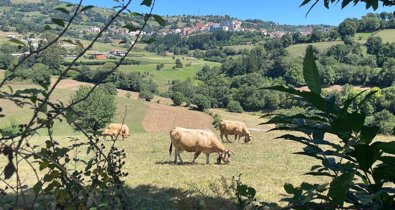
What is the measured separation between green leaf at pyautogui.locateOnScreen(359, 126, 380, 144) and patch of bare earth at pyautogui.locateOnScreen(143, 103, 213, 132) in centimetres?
6176

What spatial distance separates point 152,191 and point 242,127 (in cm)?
1579

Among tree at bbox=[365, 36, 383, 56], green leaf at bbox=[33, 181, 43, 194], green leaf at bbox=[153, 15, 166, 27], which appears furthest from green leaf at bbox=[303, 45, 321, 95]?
tree at bbox=[365, 36, 383, 56]

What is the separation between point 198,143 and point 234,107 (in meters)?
80.0

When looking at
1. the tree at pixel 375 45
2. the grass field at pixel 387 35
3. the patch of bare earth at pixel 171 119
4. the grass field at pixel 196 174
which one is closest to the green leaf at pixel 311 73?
the grass field at pixel 196 174

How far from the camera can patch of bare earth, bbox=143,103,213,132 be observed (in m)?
65.9

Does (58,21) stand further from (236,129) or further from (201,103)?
(201,103)

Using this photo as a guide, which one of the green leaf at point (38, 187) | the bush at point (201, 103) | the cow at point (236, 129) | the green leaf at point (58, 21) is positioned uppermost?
the green leaf at point (58, 21)

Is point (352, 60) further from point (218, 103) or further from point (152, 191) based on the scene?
point (152, 191)

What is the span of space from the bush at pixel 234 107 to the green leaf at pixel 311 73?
310ft

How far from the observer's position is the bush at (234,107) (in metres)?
95.3

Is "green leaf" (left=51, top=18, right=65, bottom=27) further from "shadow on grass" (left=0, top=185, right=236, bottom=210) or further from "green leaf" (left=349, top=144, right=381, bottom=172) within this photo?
"shadow on grass" (left=0, top=185, right=236, bottom=210)

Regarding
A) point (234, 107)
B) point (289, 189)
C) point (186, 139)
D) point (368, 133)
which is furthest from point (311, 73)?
point (234, 107)

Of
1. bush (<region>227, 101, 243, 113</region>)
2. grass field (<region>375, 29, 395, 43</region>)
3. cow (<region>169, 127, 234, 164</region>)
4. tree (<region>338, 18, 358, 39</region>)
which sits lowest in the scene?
bush (<region>227, 101, 243, 113</region>)

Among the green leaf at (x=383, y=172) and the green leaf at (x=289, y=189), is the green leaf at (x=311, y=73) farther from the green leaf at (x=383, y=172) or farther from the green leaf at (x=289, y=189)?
the green leaf at (x=289, y=189)
